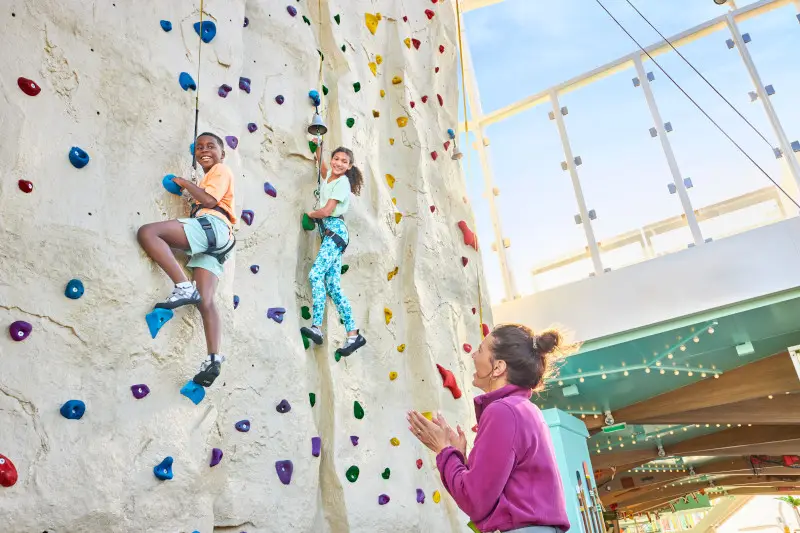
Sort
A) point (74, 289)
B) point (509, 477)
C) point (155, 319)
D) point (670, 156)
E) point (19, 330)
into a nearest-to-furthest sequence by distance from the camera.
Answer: point (509, 477), point (19, 330), point (74, 289), point (155, 319), point (670, 156)

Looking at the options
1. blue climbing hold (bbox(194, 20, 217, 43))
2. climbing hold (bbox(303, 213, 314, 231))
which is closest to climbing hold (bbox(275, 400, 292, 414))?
climbing hold (bbox(303, 213, 314, 231))

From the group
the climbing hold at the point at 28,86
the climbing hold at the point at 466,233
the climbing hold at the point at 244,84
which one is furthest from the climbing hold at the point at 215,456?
the climbing hold at the point at 466,233

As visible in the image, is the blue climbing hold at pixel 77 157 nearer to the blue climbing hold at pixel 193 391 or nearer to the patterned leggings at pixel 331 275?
the blue climbing hold at pixel 193 391

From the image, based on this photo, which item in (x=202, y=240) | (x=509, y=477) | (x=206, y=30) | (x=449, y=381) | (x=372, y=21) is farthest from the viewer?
(x=372, y=21)

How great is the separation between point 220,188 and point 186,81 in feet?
1.50

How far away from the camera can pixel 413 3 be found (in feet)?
14.2

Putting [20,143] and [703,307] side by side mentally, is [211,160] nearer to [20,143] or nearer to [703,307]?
[20,143]

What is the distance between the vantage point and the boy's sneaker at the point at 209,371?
198 cm

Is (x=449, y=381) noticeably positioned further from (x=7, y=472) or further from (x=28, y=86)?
(x=28, y=86)

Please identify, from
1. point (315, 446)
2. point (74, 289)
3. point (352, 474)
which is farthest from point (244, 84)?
point (352, 474)

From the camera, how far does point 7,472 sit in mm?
1538

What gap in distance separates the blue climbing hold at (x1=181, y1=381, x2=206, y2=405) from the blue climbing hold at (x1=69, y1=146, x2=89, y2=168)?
723 millimetres

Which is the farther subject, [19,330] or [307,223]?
[307,223]

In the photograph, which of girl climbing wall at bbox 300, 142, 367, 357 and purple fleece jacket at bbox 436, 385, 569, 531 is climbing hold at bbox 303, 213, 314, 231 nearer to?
girl climbing wall at bbox 300, 142, 367, 357
